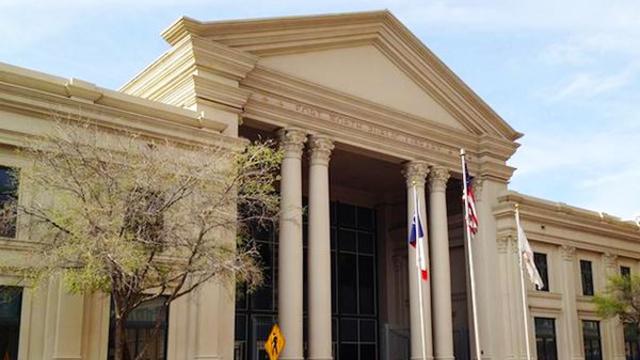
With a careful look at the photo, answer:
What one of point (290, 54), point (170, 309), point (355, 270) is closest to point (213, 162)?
point (170, 309)

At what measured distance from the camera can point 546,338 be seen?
35625mm

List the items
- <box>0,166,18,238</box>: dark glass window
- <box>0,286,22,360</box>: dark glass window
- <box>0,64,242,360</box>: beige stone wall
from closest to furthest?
<box>0,286,22,360</box>: dark glass window, <box>0,166,18,238</box>: dark glass window, <box>0,64,242,360</box>: beige stone wall

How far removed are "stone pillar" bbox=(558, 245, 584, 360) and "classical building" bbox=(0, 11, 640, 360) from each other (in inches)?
3.5

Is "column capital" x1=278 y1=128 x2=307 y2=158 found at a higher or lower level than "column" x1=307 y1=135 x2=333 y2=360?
higher

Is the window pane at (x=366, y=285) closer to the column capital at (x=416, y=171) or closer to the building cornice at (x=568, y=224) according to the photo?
the building cornice at (x=568, y=224)

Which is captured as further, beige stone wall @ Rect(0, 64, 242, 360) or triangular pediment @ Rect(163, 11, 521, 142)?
triangular pediment @ Rect(163, 11, 521, 142)

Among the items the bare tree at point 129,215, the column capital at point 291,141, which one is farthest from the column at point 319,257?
the bare tree at point 129,215

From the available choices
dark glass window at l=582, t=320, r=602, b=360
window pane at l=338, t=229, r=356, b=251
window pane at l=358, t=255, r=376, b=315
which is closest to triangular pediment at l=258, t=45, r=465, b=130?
window pane at l=338, t=229, r=356, b=251

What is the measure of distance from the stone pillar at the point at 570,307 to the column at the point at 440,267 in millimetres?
7698

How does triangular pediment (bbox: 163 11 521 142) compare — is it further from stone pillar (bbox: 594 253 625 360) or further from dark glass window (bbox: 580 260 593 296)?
stone pillar (bbox: 594 253 625 360)

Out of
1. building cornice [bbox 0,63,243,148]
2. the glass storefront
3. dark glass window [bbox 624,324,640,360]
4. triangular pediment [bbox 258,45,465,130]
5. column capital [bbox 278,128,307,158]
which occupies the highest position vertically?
triangular pediment [bbox 258,45,465,130]

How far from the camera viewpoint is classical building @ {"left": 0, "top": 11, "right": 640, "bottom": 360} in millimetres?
20953

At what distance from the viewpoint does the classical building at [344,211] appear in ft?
68.7

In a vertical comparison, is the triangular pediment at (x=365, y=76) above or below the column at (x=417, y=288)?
above
